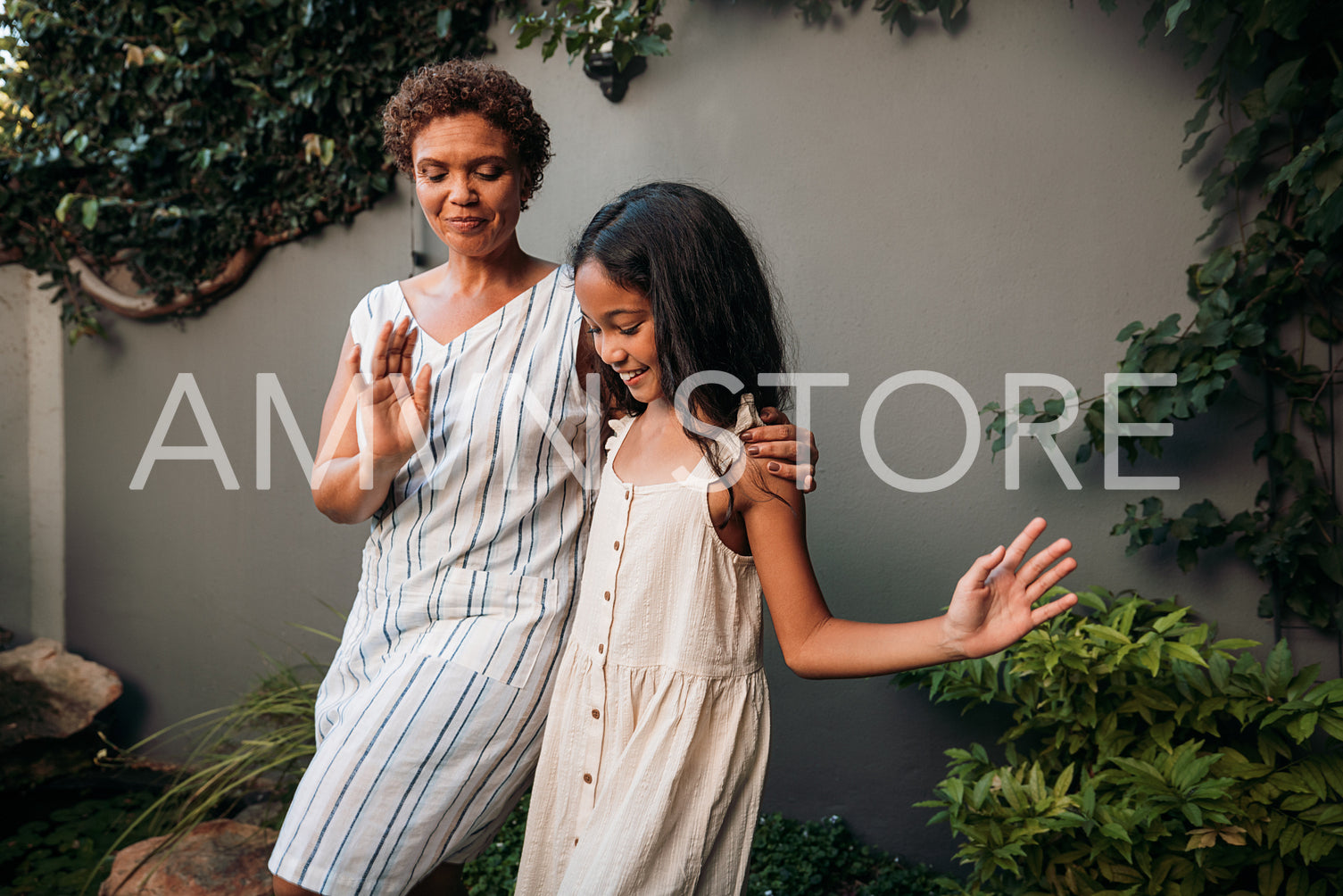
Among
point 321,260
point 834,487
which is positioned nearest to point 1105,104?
point 834,487

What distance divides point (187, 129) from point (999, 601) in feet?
11.3

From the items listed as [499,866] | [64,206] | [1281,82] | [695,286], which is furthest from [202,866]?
[1281,82]

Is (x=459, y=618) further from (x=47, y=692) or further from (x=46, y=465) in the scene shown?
(x=46, y=465)

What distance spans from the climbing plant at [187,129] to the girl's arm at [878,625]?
2301mm

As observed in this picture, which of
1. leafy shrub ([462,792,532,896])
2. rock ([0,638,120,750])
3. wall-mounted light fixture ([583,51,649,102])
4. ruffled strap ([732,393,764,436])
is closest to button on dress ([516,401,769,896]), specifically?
ruffled strap ([732,393,764,436])

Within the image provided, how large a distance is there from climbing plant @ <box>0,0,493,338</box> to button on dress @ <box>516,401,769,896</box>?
2232mm

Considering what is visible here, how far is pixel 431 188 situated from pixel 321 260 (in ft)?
6.33

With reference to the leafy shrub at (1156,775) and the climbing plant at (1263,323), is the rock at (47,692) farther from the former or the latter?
the climbing plant at (1263,323)

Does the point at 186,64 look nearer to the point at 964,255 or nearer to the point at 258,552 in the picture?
the point at 258,552

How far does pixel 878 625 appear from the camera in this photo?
1.39 m

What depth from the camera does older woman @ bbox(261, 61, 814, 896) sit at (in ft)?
5.20

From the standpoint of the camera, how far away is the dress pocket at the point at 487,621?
1659mm

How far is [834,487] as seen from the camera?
274cm

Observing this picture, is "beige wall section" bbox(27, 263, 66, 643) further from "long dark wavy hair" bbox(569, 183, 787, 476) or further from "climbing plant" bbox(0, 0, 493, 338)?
"long dark wavy hair" bbox(569, 183, 787, 476)
